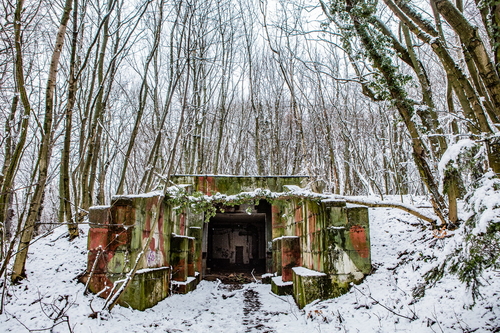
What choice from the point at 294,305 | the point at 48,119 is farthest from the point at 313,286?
the point at 48,119

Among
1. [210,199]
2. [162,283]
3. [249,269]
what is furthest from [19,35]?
[249,269]

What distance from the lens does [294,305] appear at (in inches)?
260

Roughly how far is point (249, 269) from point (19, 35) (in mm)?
12769

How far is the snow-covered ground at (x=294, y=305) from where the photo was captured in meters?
3.69

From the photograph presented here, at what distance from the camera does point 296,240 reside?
800 centimetres

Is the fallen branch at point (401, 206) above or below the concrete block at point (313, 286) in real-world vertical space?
above

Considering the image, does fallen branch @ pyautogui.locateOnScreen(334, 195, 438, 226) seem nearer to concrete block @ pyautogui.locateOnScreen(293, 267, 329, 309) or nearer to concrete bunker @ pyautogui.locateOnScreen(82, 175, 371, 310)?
concrete bunker @ pyautogui.locateOnScreen(82, 175, 371, 310)

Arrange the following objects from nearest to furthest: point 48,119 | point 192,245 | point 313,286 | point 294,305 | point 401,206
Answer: point 48,119, point 401,206, point 313,286, point 294,305, point 192,245

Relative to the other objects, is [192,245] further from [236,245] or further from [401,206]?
[236,245]

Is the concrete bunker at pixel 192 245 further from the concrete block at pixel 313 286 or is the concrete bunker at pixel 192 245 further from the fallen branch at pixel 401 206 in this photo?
the fallen branch at pixel 401 206

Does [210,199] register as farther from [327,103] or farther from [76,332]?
[327,103]

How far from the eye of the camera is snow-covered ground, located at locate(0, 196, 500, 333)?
145 inches

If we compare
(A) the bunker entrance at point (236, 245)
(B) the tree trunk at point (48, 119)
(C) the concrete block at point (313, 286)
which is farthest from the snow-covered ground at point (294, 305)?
(A) the bunker entrance at point (236, 245)

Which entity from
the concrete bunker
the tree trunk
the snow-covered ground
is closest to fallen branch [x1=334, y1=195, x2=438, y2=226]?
the concrete bunker
